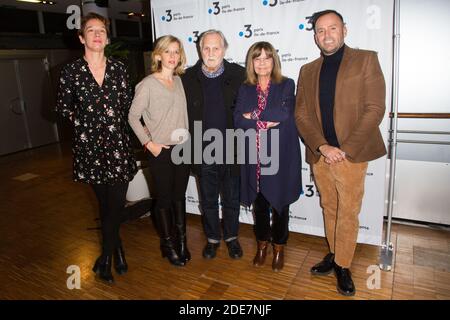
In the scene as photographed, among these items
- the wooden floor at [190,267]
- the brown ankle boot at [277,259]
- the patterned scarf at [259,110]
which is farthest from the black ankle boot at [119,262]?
the patterned scarf at [259,110]

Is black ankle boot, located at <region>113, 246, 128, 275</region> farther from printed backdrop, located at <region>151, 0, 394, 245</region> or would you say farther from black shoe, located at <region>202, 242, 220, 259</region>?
printed backdrop, located at <region>151, 0, 394, 245</region>

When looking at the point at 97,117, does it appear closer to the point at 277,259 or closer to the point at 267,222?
the point at 267,222

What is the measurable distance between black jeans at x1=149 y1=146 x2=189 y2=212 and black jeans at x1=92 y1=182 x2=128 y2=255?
0.22 metres

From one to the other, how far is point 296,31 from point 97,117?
1.55 metres

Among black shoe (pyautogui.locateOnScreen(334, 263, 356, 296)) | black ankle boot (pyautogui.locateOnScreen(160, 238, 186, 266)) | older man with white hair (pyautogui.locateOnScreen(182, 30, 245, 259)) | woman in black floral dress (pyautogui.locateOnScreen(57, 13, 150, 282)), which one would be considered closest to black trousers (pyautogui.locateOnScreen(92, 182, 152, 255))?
woman in black floral dress (pyautogui.locateOnScreen(57, 13, 150, 282))

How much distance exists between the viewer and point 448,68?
2635 millimetres

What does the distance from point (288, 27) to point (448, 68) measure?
1272 millimetres

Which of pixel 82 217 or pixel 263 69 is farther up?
pixel 263 69

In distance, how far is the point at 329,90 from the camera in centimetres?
201

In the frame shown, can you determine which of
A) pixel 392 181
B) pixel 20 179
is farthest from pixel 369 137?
pixel 20 179

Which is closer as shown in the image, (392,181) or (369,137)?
(369,137)

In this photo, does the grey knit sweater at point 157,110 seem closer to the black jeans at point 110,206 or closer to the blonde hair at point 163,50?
the blonde hair at point 163,50
